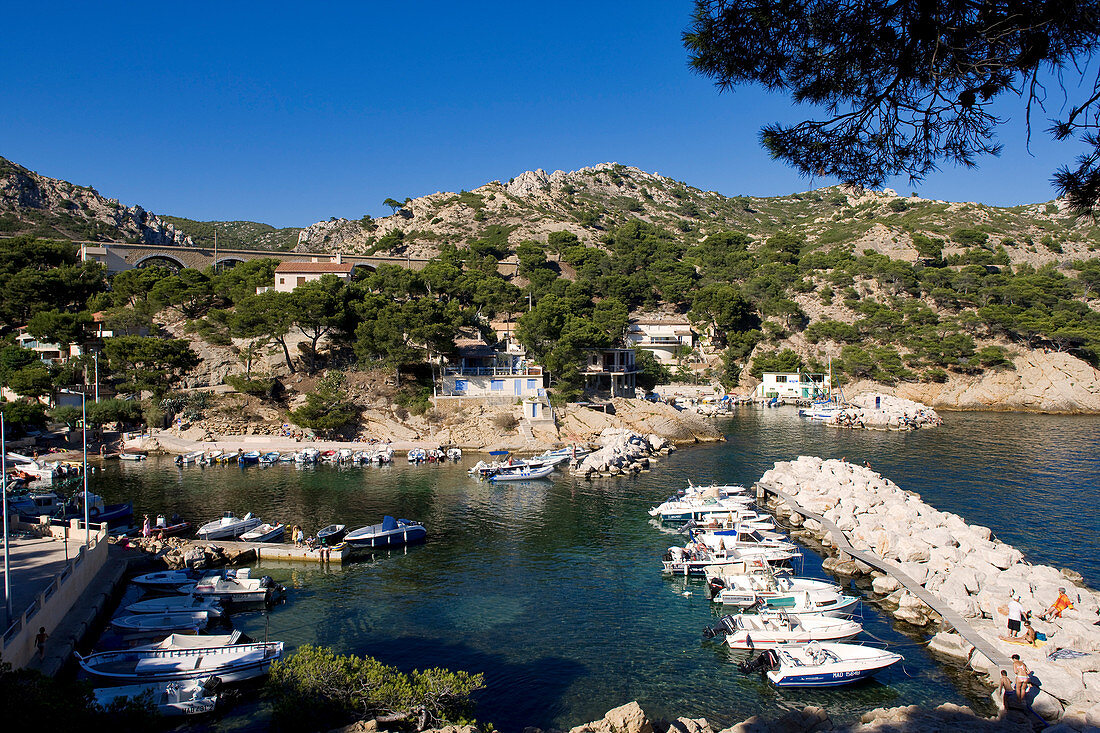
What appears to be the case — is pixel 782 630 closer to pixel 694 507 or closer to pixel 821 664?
pixel 821 664

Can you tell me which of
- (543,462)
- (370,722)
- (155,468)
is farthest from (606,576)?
(155,468)

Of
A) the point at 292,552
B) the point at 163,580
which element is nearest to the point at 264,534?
the point at 292,552

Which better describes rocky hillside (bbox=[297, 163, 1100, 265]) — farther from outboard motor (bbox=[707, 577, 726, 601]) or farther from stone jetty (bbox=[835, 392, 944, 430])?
outboard motor (bbox=[707, 577, 726, 601])

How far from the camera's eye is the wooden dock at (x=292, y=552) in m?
21.5

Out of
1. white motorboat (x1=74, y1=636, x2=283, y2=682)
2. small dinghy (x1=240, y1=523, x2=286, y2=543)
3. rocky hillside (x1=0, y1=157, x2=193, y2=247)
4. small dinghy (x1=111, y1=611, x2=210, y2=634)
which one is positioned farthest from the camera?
rocky hillside (x1=0, y1=157, x2=193, y2=247)

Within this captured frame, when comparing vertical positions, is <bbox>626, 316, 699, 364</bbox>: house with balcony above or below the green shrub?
above

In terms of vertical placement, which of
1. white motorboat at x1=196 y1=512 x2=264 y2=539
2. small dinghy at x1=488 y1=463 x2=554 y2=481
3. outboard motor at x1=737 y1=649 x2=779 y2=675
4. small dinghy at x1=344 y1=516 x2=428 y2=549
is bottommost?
outboard motor at x1=737 y1=649 x2=779 y2=675

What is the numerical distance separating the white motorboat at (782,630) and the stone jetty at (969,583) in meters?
2.19

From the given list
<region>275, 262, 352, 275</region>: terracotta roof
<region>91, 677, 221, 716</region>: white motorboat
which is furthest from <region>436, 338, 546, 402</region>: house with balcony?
<region>91, 677, 221, 716</region>: white motorboat

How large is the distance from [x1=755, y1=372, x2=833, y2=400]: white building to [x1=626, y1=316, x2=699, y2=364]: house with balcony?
978cm

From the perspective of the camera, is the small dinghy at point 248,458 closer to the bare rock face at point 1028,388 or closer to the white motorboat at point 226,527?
the white motorboat at point 226,527

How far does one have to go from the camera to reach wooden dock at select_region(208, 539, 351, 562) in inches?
845

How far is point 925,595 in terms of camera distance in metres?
16.8

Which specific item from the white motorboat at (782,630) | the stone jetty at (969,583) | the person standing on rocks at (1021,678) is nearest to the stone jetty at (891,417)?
the stone jetty at (969,583)
